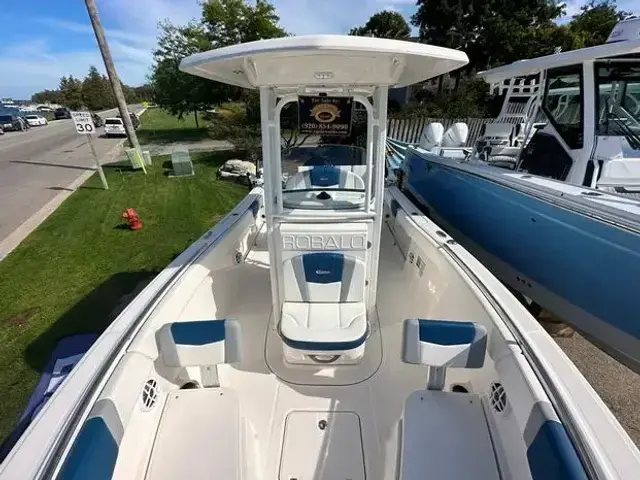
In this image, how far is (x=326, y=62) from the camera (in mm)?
1758

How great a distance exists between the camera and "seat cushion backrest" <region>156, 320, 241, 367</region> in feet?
5.61

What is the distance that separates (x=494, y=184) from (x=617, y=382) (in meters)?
1.98

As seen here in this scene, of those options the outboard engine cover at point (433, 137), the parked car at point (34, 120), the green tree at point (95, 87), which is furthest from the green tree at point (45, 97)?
the outboard engine cover at point (433, 137)

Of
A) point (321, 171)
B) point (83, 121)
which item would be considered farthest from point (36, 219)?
point (321, 171)

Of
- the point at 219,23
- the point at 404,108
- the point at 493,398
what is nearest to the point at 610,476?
the point at 493,398

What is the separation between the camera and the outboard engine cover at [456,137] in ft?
20.6

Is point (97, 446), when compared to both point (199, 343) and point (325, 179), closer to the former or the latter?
point (199, 343)

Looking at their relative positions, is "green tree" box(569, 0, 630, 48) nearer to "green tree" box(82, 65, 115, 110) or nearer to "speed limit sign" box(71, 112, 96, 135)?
"speed limit sign" box(71, 112, 96, 135)

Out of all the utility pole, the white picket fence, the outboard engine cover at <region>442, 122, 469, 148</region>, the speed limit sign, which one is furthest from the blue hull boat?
the utility pole

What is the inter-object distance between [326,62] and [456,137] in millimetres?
5266

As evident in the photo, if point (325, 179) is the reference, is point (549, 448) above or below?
below

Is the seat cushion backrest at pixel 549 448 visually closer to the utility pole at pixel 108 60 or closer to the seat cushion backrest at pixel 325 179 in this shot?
the seat cushion backrest at pixel 325 179

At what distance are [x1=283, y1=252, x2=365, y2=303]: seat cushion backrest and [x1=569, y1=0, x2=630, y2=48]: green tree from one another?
18.8 metres

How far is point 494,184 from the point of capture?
3.62m
